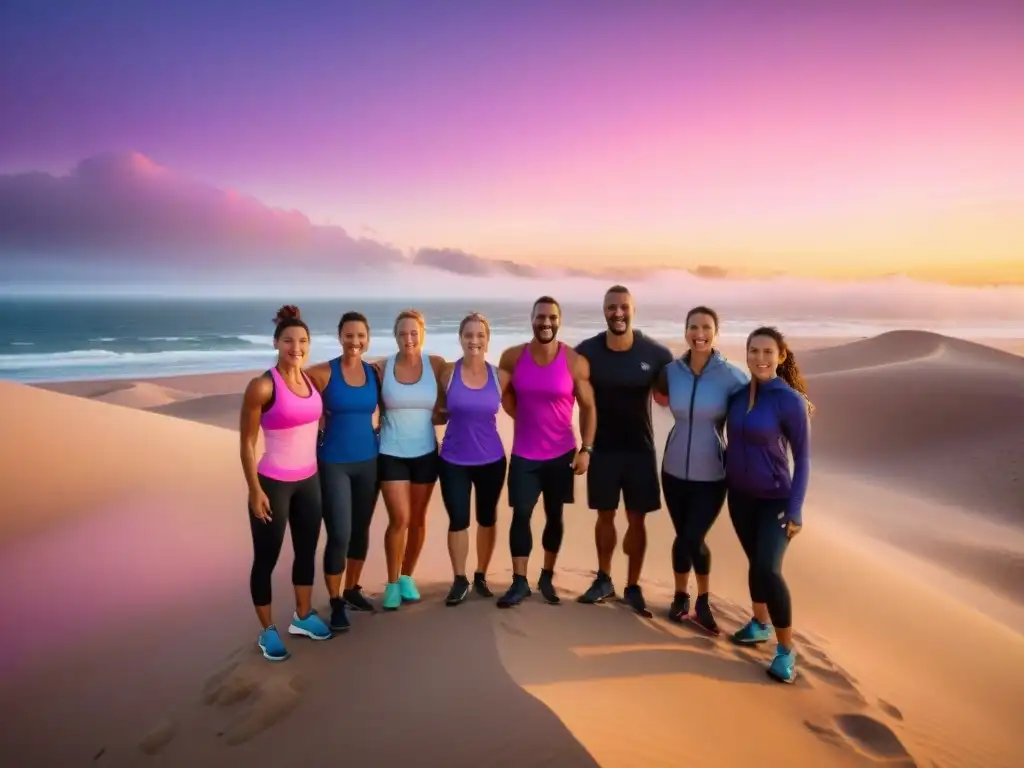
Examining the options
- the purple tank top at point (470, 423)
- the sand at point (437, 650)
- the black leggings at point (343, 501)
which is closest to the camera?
the sand at point (437, 650)

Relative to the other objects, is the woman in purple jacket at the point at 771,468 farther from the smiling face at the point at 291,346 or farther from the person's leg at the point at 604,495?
the smiling face at the point at 291,346

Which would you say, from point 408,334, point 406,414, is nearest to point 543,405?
point 406,414

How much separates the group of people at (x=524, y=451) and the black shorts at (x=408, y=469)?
10mm

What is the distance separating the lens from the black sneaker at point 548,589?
15.3ft

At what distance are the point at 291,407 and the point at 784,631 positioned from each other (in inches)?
140

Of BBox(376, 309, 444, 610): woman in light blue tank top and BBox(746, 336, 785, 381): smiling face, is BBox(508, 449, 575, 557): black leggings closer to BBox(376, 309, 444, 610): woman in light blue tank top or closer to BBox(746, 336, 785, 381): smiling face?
BBox(376, 309, 444, 610): woman in light blue tank top

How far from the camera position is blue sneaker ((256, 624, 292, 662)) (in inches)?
159

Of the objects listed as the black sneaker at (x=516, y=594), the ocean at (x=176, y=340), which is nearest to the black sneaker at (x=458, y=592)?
the black sneaker at (x=516, y=594)

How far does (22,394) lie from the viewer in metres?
9.64

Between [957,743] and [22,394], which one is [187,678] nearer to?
[957,743]

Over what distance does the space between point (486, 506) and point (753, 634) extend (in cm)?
217

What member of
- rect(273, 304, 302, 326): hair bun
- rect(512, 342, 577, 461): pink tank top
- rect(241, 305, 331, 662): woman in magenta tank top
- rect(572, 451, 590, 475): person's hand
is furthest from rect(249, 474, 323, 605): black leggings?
rect(572, 451, 590, 475): person's hand

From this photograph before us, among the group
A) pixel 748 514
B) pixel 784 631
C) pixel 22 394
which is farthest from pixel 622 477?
pixel 22 394

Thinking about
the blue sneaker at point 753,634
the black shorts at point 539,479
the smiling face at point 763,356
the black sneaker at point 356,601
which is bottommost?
the blue sneaker at point 753,634
